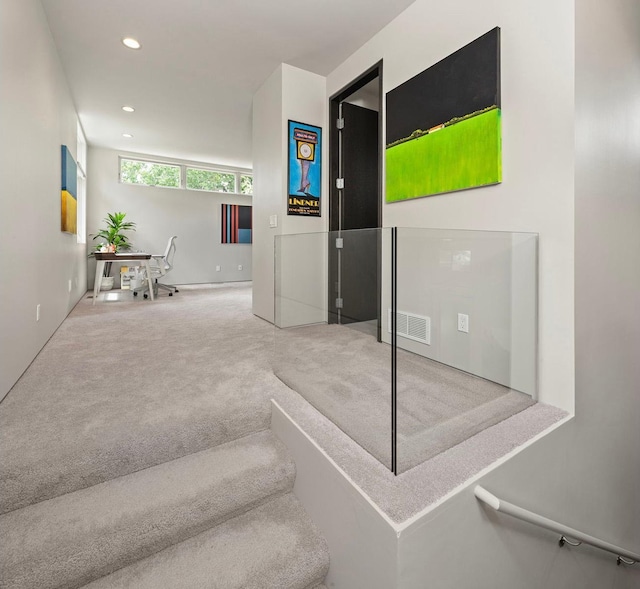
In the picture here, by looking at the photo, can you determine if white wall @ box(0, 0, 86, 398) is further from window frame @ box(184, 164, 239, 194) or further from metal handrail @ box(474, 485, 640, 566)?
window frame @ box(184, 164, 239, 194)

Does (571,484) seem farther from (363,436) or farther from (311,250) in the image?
(311,250)

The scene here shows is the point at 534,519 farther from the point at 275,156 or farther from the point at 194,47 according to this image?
the point at 194,47

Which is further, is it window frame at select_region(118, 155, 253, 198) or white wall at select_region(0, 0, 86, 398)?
window frame at select_region(118, 155, 253, 198)

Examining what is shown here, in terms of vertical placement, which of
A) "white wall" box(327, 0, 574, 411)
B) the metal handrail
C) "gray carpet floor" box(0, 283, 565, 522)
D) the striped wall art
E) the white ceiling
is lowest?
the metal handrail

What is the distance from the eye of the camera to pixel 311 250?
1.88 m

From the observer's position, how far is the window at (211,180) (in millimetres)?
7188

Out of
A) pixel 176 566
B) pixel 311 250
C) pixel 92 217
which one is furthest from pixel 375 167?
pixel 92 217

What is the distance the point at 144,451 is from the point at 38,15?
307 centimetres

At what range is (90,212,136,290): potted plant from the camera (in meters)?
6.02

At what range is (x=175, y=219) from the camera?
7008 mm

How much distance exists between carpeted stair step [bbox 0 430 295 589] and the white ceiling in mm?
2965

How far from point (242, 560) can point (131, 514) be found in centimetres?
40

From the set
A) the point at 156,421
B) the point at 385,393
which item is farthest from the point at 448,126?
the point at 156,421

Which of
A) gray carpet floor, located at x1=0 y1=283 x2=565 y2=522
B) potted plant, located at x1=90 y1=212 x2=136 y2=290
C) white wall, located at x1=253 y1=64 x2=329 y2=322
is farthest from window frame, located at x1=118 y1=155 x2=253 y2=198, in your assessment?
gray carpet floor, located at x1=0 y1=283 x2=565 y2=522
